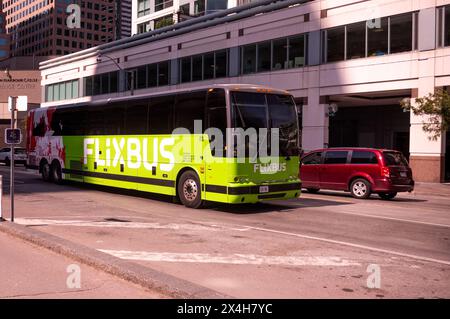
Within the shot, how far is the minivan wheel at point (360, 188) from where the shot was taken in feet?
54.3

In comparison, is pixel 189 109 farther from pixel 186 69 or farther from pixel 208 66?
pixel 186 69

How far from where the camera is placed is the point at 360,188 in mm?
16812

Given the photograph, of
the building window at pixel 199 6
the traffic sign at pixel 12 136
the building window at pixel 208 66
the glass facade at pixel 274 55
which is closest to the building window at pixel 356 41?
the glass facade at pixel 274 55

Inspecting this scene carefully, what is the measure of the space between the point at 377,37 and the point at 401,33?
1.45 meters

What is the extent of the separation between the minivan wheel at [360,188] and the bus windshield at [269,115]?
4743 mm

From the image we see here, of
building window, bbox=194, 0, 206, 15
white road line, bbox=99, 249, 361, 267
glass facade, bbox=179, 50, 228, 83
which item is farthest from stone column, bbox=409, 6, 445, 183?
building window, bbox=194, 0, 206, 15

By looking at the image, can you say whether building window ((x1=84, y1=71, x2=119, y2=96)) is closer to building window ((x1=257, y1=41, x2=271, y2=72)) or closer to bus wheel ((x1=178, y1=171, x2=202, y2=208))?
building window ((x1=257, y1=41, x2=271, y2=72))

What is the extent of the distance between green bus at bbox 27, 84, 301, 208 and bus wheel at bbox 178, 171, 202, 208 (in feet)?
0.09

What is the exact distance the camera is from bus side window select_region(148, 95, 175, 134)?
13.8 m

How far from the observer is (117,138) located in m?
16.0

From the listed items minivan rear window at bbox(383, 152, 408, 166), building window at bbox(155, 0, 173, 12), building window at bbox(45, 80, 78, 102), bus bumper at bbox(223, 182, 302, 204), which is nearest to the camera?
bus bumper at bbox(223, 182, 302, 204)

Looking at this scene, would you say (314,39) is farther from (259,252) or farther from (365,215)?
(259,252)

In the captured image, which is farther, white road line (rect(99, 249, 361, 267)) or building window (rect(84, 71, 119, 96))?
building window (rect(84, 71, 119, 96))

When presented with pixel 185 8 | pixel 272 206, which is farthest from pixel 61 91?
pixel 272 206
